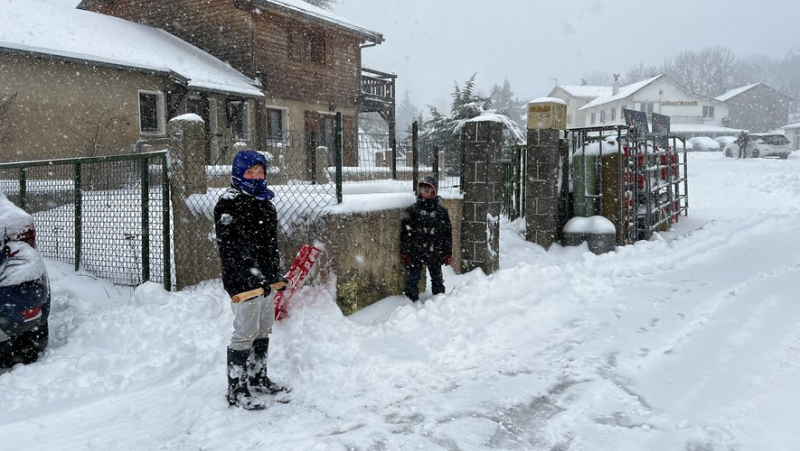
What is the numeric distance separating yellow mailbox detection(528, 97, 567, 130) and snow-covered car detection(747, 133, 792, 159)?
27.2 meters

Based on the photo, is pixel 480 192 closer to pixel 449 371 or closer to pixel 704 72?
pixel 449 371

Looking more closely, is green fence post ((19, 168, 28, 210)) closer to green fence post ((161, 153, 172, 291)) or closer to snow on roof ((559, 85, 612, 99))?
green fence post ((161, 153, 172, 291))

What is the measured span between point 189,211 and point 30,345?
198cm

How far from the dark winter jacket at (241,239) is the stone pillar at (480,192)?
11.9ft

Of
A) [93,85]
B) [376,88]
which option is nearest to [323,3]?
[376,88]

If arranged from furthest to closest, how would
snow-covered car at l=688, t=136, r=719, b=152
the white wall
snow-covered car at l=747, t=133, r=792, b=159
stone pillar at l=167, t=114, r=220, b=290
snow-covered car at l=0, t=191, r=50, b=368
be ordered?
1. the white wall
2. snow-covered car at l=688, t=136, r=719, b=152
3. snow-covered car at l=747, t=133, r=792, b=159
4. stone pillar at l=167, t=114, r=220, b=290
5. snow-covered car at l=0, t=191, r=50, b=368

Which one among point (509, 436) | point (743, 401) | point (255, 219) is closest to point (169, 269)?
point (255, 219)

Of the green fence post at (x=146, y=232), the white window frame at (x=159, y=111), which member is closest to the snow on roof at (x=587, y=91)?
the white window frame at (x=159, y=111)

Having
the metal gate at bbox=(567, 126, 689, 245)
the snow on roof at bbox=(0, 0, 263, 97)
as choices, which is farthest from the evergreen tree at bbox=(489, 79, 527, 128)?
the metal gate at bbox=(567, 126, 689, 245)

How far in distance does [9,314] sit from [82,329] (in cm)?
93

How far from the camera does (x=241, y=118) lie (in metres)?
19.2

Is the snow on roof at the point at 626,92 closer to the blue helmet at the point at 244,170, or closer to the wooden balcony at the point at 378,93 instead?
the wooden balcony at the point at 378,93

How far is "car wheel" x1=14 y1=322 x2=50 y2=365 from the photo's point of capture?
14.1ft

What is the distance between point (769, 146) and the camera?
29734 millimetres
